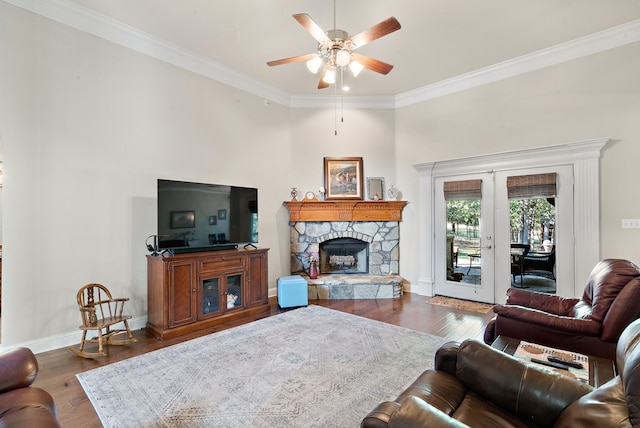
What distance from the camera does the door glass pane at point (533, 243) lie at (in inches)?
174

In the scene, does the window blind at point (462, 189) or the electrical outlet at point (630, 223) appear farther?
the window blind at point (462, 189)

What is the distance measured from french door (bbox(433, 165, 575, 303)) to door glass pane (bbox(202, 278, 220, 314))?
3.71 metres

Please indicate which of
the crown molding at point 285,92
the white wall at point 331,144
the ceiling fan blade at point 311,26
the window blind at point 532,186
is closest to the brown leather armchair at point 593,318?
the window blind at point 532,186

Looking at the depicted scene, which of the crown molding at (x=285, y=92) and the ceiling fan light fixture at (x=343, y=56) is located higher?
the crown molding at (x=285, y=92)

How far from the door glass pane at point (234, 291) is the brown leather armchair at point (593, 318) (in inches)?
124

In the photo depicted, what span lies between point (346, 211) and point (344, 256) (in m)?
0.94

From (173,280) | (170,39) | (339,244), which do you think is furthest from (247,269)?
(170,39)

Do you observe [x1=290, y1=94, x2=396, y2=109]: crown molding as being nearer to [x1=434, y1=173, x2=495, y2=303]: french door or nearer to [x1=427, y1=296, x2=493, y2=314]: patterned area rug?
[x1=434, y1=173, x2=495, y2=303]: french door

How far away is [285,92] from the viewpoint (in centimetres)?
571

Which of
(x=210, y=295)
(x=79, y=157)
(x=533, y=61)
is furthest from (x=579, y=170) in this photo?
(x=79, y=157)

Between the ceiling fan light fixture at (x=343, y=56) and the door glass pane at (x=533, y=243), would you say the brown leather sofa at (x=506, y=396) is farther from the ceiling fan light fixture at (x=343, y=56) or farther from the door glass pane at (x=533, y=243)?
the door glass pane at (x=533, y=243)

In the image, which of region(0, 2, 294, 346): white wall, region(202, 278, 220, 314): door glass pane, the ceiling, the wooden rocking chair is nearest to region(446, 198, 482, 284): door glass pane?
the ceiling

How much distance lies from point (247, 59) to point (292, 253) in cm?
333

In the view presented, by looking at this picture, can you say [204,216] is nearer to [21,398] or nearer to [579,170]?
[21,398]
